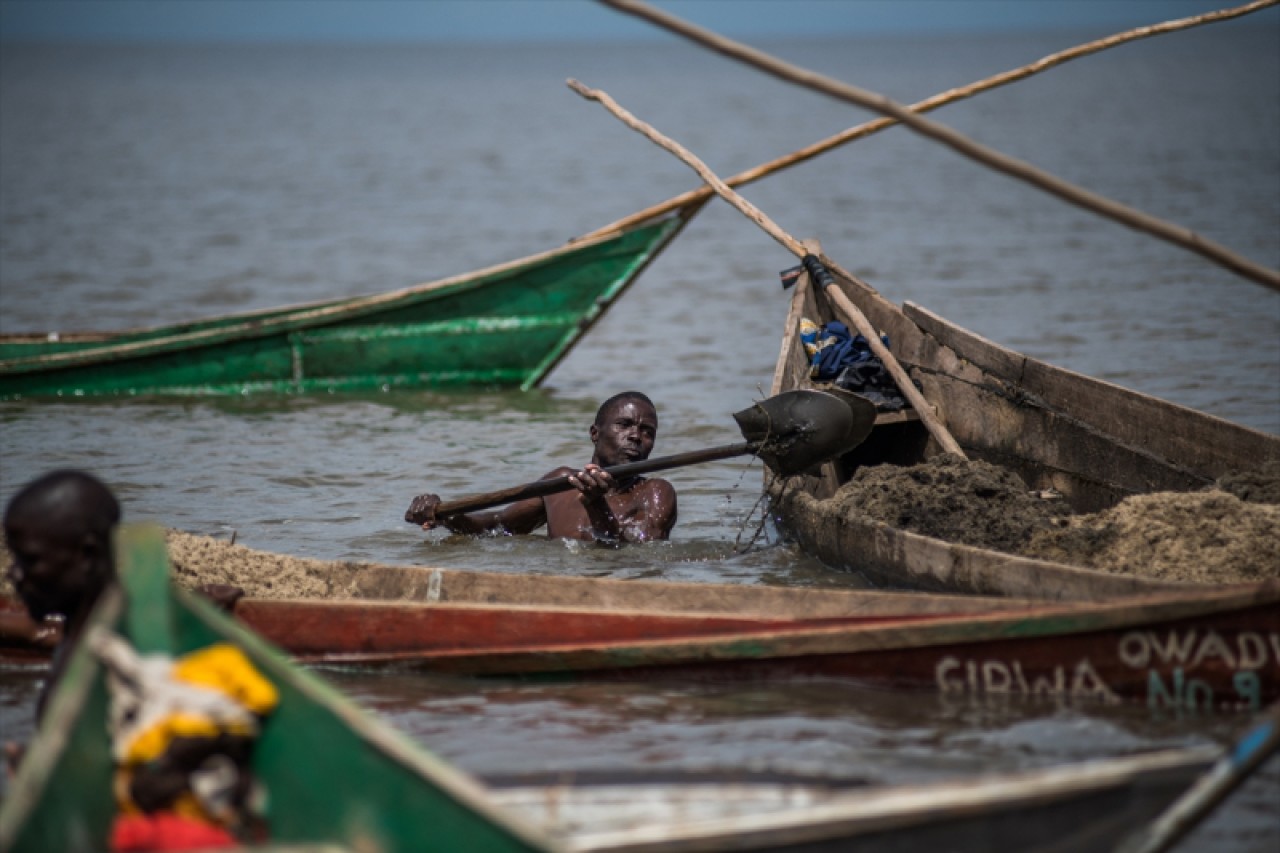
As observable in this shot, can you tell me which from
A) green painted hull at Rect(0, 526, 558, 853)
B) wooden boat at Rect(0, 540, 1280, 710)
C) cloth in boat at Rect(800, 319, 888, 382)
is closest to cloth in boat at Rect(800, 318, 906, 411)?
cloth in boat at Rect(800, 319, 888, 382)

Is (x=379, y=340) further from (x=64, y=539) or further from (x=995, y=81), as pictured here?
(x=64, y=539)

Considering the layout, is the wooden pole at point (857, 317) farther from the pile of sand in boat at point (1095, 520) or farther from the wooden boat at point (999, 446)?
the pile of sand in boat at point (1095, 520)

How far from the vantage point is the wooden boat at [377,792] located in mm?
2865

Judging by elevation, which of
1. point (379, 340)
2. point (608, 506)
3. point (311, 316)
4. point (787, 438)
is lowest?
point (608, 506)

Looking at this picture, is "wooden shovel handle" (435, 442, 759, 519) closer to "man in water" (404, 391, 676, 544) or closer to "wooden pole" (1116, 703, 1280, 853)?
"man in water" (404, 391, 676, 544)

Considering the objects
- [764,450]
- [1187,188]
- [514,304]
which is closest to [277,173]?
[1187,188]

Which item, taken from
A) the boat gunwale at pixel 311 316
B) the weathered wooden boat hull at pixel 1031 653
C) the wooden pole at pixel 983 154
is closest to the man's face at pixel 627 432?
the weathered wooden boat hull at pixel 1031 653

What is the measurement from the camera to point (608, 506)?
680 centimetres

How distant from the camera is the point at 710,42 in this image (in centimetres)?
412

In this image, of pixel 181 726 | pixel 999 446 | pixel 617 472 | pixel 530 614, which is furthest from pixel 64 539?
pixel 999 446

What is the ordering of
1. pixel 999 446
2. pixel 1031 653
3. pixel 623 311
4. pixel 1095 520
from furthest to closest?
1. pixel 623 311
2. pixel 999 446
3. pixel 1095 520
4. pixel 1031 653

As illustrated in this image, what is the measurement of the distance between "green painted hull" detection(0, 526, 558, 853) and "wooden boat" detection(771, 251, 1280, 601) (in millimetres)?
2332

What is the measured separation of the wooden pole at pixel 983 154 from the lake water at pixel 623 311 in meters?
1.32

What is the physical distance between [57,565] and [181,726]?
0.69 m
